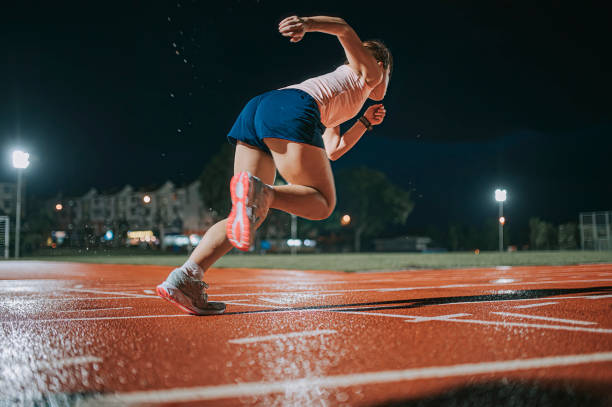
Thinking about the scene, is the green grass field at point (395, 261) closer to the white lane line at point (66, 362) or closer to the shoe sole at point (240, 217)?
the shoe sole at point (240, 217)

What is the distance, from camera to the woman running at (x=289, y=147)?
11.6ft

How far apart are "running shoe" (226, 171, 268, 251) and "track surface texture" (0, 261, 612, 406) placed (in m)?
0.56

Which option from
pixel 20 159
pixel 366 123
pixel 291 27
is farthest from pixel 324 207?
pixel 20 159

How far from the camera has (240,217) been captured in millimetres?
3418

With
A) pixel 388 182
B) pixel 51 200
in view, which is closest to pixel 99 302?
pixel 388 182

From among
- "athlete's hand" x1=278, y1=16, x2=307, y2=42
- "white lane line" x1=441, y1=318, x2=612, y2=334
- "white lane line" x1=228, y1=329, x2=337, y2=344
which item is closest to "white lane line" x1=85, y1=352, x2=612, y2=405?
"white lane line" x1=441, y1=318, x2=612, y2=334

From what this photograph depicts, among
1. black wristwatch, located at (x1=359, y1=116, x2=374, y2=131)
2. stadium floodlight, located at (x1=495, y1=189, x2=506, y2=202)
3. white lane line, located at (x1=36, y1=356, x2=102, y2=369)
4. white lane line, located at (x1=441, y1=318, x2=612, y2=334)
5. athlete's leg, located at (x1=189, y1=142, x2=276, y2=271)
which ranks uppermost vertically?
stadium floodlight, located at (x1=495, y1=189, x2=506, y2=202)

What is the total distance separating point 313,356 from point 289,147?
166 centimetres

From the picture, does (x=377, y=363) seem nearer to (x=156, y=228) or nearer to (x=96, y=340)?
(x=96, y=340)

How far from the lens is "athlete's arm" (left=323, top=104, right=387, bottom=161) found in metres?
4.98

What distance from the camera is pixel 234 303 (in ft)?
17.3

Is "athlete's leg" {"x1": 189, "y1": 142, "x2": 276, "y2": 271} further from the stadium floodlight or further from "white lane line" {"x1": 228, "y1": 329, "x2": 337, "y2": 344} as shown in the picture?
the stadium floodlight

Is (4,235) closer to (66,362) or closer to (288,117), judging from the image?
(288,117)

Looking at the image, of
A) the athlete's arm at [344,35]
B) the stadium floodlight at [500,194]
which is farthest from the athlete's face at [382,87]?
the stadium floodlight at [500,194]
